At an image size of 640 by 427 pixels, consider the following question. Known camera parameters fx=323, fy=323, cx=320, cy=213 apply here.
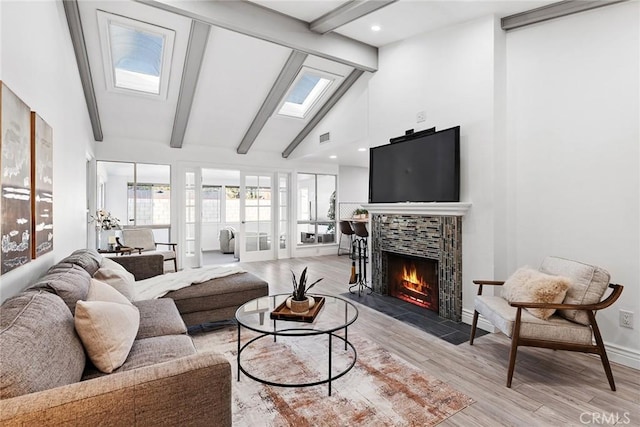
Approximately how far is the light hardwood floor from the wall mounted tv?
1.43 m

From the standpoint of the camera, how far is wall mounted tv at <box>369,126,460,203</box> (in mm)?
3312

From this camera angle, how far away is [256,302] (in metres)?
2.67

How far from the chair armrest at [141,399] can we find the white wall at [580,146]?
2975mm

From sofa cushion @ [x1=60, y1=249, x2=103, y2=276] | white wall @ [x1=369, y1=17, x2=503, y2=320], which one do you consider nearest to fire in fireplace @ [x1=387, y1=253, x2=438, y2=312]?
white wall @ [x1=369, y1=17, x2=503, y2=320]

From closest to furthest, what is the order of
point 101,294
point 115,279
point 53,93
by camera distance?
point 101,294, point 115,279, point 53,93

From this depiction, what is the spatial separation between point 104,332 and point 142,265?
2.13 meters

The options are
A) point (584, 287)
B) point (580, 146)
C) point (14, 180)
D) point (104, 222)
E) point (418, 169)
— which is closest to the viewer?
point (14, 180)

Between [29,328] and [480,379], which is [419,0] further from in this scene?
[29,328]

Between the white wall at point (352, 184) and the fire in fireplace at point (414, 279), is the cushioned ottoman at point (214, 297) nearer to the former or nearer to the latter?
the fire in fireplace at point (414, 279)

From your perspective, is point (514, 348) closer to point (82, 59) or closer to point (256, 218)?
point (82, 59)

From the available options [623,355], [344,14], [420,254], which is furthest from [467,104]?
[623,355]

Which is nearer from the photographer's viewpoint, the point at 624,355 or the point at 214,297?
the point at 624,355

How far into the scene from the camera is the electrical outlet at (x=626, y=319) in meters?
2.46

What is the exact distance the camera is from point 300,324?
2393 mm
